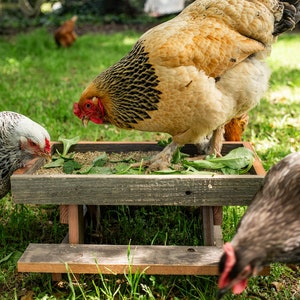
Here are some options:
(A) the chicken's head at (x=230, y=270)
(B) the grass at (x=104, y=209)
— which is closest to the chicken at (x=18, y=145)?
(B) the grass at (x=104, y=209)

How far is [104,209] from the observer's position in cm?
347

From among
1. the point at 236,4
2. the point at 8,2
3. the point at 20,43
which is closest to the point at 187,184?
the point at 236,4

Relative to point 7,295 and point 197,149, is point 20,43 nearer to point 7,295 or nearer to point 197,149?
point 197,149

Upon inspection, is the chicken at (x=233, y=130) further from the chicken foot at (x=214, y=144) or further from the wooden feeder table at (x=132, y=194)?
the wooden feeder table at (x=132, y=194)

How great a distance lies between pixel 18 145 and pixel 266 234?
71.2 inches

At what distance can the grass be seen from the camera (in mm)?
2631

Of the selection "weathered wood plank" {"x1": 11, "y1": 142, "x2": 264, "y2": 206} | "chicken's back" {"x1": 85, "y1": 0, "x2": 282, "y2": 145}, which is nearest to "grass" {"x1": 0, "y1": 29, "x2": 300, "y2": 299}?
"weathered wood plank" {"x1": 11, "y1": 142, "x2": 264, "y2": 206}

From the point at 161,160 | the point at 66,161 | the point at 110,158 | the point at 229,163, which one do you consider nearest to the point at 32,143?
the point at 66,161

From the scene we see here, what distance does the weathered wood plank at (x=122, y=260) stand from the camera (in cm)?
249

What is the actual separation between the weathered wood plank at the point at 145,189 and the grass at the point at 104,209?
0.31 meters

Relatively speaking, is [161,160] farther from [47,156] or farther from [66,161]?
[47,156]

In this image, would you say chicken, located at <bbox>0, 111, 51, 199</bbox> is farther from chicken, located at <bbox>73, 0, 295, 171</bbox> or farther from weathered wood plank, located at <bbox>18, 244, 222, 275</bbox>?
weathered wood plank, located at <bbox>18, 244, 222, 275</bbox>

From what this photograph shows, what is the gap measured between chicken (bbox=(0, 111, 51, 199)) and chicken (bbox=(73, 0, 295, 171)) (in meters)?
0.32

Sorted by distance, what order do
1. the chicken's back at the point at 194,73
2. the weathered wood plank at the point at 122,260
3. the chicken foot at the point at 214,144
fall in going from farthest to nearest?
the chicken foot at the point at 214,144 → the chicken's back at the point at 194,73 → the weathered wood plank at the point at 122,260
